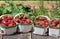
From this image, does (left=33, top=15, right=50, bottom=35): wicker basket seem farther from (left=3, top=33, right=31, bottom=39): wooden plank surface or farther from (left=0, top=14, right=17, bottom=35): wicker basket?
(left=0, top=14, right=17, bottom=35): wicker basket

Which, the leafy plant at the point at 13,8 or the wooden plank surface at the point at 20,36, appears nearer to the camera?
the wooden plank surface at the point at 20,36

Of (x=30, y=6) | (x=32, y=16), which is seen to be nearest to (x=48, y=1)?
(x=30, y=6)

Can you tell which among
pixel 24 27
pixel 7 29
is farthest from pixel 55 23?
pixel 7 29

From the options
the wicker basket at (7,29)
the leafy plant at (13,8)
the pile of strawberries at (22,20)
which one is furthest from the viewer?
the leafy plant at (13,8)

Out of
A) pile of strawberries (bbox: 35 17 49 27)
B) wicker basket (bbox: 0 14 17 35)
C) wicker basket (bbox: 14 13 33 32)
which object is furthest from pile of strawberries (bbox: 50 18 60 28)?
wicker basket (bbox: 0 14 17 35)

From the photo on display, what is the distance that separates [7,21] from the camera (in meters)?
3.46

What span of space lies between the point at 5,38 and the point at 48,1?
1112 mm

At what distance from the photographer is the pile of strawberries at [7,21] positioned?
3.40 meters

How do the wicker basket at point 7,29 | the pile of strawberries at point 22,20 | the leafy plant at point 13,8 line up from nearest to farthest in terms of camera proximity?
the wicker basket at point 7,29 → the pile of strawberries at point 22,20 → the leafy plant at point 13,8

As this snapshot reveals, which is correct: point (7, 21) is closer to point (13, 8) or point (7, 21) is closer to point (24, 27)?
point (24, 27)

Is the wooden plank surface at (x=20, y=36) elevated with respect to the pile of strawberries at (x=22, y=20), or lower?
lower

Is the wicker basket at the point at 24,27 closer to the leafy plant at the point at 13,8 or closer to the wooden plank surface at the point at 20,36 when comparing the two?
the wooden plank surface at the point at 20,36

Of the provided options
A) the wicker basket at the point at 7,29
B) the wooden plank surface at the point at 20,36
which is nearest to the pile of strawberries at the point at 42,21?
the wooden plank surface at the point at 20,36

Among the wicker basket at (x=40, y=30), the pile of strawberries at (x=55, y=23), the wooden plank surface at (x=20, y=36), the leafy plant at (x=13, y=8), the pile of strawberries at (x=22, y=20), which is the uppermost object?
the leafy plant at (x=13, y=8)
